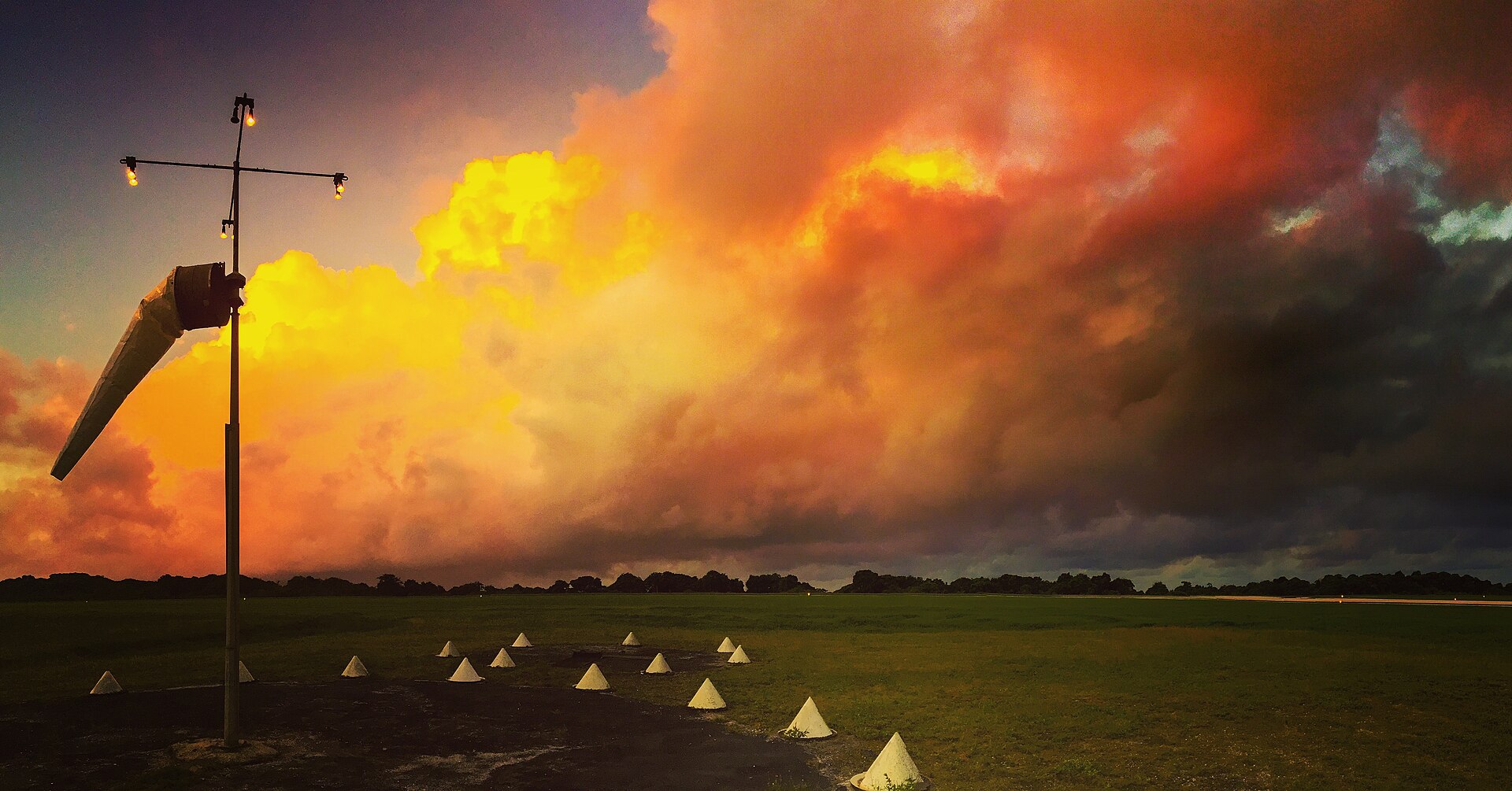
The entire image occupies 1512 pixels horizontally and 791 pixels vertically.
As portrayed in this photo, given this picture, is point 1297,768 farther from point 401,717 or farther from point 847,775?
point 401,717

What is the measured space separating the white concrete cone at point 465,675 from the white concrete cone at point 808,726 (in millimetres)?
12461

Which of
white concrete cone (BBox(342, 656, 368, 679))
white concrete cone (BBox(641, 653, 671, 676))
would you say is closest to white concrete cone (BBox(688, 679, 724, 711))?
white concrete cone (BBox(641, 653, 671, 676))

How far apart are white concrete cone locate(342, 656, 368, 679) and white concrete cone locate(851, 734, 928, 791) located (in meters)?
19.7

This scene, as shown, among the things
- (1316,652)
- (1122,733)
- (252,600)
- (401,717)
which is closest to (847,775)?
(1122,733)

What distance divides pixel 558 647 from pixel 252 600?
72.3 m

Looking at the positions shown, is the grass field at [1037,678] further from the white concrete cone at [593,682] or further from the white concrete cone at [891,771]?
the white concrete cone at [891,771]

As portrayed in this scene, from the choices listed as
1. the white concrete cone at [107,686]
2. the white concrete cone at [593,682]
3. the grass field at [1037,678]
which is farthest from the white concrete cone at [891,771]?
the white concrete cone at [107,686]

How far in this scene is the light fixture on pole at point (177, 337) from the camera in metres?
14.5

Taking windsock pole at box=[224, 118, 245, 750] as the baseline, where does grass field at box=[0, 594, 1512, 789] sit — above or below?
below

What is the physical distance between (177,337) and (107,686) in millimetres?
14685

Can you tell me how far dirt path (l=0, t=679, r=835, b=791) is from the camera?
47.7ft

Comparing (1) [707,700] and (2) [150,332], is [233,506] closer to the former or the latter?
(2) [150,332]

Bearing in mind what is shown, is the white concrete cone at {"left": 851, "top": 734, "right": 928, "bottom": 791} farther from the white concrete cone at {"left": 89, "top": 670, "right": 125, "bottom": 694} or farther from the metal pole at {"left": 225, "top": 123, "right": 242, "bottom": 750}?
the white concrete cone at {"left": 89, "top": 670, "right": 125, "bottom": 694}

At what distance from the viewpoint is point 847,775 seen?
15.2 meters
